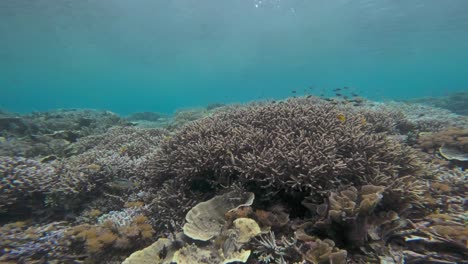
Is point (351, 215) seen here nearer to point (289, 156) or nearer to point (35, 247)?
point (289, 156)

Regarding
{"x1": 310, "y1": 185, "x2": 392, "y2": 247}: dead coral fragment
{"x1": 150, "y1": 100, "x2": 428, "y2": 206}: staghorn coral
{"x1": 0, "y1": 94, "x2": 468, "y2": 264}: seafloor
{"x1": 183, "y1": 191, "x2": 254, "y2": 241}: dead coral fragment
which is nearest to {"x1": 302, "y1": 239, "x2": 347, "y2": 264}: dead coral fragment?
{"x1": 0, "y1": 94, "x2": 468, "y2": 264}: seafloor

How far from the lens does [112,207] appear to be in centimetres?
502

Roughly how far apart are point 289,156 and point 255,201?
36.6 inches

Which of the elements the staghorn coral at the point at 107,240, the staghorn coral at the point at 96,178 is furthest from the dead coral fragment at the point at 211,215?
the staghorn coral at the point at 96,178

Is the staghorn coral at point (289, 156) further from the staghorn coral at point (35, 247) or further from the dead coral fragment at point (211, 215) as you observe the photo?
the staghorn coral at point (35, 247)

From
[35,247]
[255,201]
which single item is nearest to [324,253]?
[255,201]

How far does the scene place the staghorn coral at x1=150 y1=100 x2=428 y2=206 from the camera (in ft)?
11.2

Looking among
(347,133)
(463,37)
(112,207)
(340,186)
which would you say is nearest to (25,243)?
(112,207)

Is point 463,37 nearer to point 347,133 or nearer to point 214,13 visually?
point 214,13

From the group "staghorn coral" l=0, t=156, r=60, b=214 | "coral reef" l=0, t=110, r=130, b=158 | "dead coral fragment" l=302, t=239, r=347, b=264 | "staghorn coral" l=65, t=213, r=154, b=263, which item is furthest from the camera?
"coral reef" l=0, t=110, r=130, b=158

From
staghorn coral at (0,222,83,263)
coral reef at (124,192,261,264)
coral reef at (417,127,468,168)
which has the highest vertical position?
coral reef at (417,127,468,168)

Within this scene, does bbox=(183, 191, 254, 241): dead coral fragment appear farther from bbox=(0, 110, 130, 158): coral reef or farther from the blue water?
the blue water

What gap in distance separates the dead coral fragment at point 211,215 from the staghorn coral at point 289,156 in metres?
0.34

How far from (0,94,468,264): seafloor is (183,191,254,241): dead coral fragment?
0.06 feet
